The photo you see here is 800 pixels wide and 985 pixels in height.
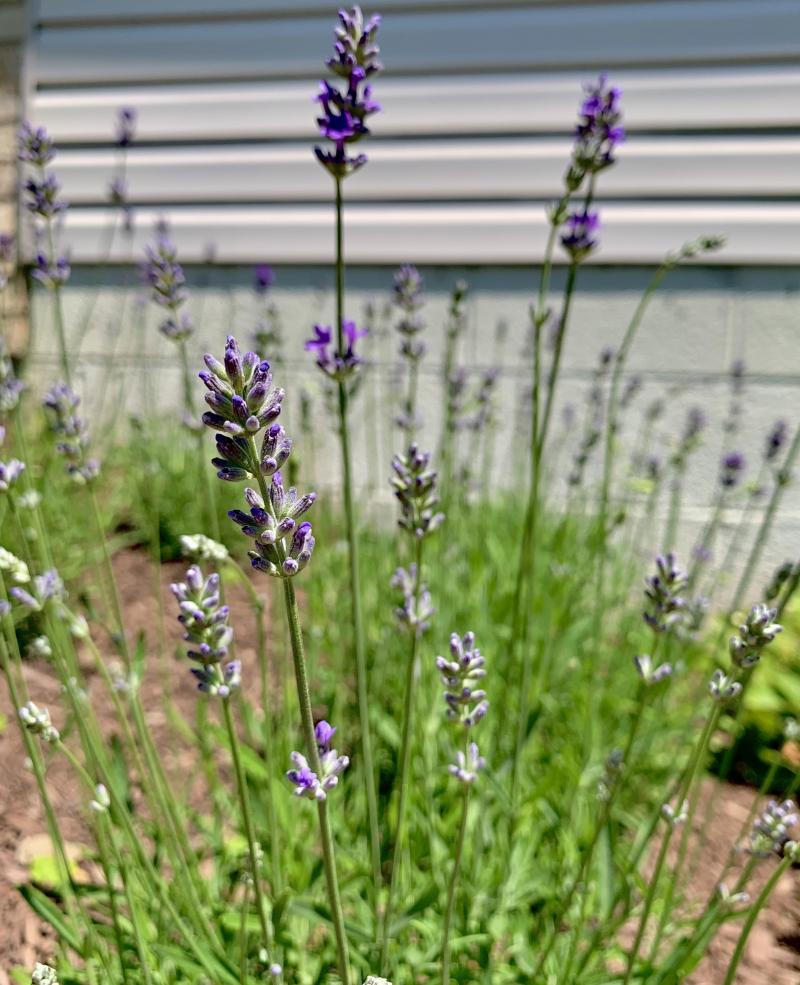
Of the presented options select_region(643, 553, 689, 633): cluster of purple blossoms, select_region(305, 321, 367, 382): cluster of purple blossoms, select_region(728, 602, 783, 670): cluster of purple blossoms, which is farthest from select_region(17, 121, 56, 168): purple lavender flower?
select_region(728, 602, 783, 670): cluster of purple blossoms

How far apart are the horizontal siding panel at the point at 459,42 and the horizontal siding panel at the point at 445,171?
0.38 metres

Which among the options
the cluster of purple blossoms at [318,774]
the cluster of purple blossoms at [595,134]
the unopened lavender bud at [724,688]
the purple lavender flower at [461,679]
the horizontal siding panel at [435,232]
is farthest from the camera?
the horizontal siding panel at [435,232]

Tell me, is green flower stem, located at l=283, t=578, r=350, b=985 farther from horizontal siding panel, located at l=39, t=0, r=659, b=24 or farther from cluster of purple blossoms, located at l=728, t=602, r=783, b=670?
horizontal siding panel, located at l=39, t=0, r=659, b=24

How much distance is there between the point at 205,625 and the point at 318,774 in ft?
0.73

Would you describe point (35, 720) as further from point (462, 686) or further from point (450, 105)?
point (450, 105)

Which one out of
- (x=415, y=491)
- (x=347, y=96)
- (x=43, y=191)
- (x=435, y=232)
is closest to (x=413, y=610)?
(x=415, y=491)

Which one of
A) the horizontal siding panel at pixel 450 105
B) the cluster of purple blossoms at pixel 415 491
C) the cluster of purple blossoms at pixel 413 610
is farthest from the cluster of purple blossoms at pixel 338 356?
the horizontal siding panel at pixel 450 105

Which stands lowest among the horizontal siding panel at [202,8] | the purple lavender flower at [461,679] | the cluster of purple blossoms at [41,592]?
the purple lavender flower at [461,679]

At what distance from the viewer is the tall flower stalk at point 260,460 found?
32.0 inches

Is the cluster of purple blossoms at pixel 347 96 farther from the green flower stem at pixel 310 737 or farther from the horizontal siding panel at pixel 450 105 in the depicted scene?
the horizontal siding panel at pixel 450 105

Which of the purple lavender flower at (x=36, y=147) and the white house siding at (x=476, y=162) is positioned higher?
the white house siding at (x=476, y=162)

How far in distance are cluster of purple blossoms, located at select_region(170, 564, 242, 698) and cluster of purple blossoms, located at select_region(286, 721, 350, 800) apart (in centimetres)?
14

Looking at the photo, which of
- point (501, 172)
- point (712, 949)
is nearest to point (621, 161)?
point (501, 172)

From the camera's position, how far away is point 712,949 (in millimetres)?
1926
